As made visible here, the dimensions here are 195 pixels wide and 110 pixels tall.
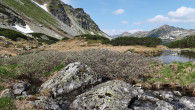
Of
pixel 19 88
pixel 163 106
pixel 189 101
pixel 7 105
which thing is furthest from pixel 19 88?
pixel 189 101

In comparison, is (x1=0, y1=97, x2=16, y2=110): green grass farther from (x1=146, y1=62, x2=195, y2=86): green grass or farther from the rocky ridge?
(x1=146, y1=62, x2=195, y2=86): green grass

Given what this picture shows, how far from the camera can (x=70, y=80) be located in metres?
14.1

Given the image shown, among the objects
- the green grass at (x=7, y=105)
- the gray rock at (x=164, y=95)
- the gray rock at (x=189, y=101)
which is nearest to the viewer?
the green grass at (x=7, y=105)

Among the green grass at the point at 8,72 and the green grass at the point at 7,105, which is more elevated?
the green grass at the point at 8,72

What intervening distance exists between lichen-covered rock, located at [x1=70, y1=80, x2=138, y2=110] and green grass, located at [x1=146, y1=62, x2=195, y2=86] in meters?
5.82

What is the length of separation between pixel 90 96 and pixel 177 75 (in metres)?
12.0

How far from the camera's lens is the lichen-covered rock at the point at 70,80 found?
13365 mm

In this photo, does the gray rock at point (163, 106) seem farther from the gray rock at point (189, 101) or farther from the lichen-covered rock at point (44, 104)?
the lichen-covered rock at point (44, 104)

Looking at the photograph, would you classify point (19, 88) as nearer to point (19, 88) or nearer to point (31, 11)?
point (19, 88)

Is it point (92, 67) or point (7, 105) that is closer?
point (7, 105)

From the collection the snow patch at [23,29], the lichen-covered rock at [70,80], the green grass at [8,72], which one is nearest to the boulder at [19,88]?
the lichen-covered rock at [70,80]

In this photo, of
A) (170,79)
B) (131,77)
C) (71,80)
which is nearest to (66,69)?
(71,80)

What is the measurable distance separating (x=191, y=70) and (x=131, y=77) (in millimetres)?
7812

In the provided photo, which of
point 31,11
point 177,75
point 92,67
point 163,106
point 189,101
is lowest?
point 189,101
